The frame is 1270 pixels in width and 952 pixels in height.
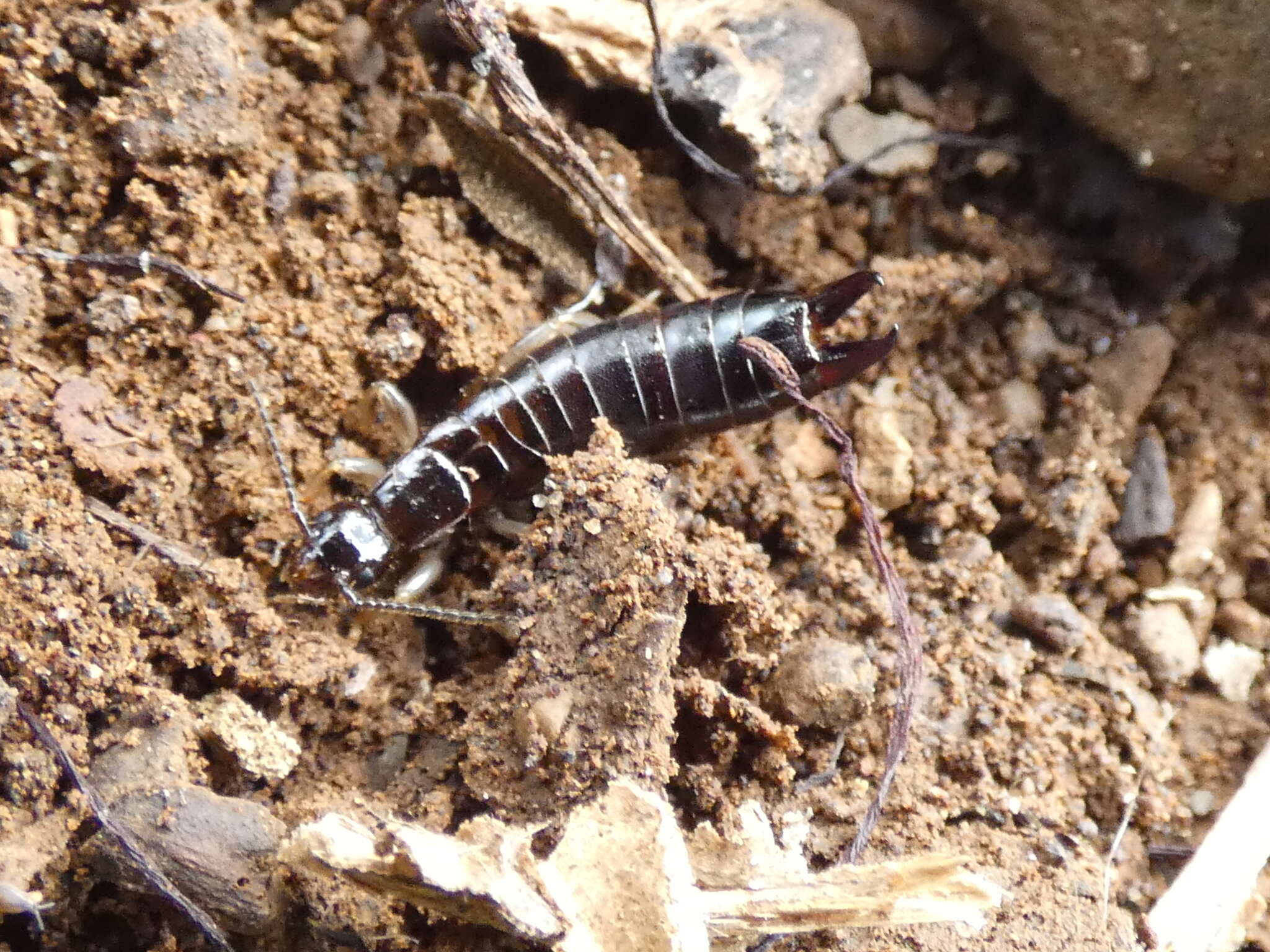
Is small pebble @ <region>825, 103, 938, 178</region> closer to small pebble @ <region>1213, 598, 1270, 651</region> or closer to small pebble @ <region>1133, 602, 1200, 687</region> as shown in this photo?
small pebble @ <region>1133, 602, 1200, 687</region>

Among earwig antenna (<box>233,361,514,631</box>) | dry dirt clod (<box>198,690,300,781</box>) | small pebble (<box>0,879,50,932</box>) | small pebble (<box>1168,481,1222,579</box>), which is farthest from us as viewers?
small pebble (<box>1168,481,1222,579</box>)

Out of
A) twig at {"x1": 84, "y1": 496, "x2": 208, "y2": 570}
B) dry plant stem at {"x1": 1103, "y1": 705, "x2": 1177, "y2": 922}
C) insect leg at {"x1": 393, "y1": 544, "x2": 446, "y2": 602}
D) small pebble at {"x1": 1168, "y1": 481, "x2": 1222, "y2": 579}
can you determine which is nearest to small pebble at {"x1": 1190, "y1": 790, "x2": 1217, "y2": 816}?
dry plant stem at {"x1": 1103, "y1": 705, "x2": 1177, "y2": 922}

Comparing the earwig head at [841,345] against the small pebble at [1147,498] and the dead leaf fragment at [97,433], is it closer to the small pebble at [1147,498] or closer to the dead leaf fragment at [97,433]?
the small pebble at [1147,498]

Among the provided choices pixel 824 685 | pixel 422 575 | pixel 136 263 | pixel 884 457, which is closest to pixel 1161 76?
pixel 884 457

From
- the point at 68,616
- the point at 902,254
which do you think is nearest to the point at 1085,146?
the point at 902,254

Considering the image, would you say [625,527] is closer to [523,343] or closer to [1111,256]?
[523,343]

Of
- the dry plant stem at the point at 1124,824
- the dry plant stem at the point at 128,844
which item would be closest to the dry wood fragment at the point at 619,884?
the dry plant stem at the point at 128,844
